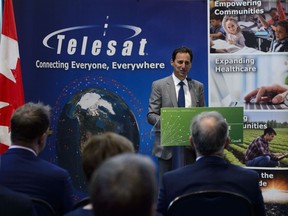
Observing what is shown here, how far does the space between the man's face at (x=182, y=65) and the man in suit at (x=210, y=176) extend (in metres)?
2.17

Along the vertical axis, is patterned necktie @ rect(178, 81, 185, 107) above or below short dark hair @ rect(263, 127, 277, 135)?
above

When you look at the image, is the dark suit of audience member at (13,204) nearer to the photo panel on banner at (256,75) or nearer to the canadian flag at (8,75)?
the canadian flag at (8,75)

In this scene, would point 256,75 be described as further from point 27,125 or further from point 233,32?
point 27,125

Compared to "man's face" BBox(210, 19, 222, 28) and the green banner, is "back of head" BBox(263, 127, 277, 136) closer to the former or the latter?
the green banner

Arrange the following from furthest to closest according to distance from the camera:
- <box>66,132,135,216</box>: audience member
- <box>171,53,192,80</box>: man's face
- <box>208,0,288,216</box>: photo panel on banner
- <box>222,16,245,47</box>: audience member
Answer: <box>222,16,245,47</box>: audience member < <box>208,0,288,216</box>: photo panel on banner < <box>171,53,192,80</box>: man's face < <box>66,132,135,216</box>: audience member

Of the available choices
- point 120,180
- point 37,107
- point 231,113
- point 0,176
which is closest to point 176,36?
point 231,113

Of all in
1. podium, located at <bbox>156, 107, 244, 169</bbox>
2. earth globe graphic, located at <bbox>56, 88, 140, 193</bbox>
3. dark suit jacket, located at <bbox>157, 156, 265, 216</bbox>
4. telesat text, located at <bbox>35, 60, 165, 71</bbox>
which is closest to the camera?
dark suit jacket, located at <bbox>157, 156, 265, 216</bbox>

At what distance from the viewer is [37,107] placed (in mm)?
2824

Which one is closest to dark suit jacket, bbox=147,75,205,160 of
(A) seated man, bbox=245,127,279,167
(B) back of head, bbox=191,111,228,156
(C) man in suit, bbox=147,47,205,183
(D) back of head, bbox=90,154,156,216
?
(C) man in suit, bbox=147,47,205,183

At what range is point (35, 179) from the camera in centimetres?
253

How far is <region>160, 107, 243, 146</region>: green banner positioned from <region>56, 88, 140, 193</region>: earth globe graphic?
1.44 metres

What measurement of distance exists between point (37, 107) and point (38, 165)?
0.39 m

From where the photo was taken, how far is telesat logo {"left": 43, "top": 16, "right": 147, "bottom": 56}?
17.6 ft

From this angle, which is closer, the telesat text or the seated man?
the seated man
